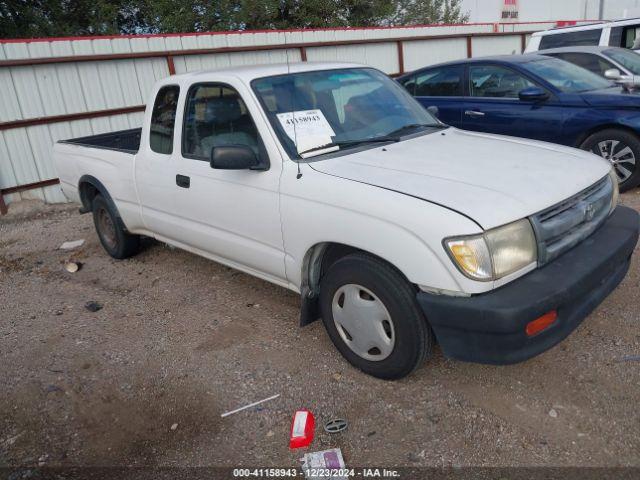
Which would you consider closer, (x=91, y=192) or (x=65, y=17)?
(x=91, y=192)

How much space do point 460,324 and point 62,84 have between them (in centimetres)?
799

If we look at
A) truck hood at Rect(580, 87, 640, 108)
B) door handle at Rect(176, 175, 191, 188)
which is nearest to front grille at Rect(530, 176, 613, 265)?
door handle at Rect(176, 175, 191, 188)

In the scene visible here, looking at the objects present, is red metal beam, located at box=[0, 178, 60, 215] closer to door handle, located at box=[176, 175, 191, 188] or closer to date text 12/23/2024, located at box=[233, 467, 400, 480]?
door handle, located at box=[176, 175, 191, 188]

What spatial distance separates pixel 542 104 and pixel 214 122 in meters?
4.20

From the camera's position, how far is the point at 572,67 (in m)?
7.00

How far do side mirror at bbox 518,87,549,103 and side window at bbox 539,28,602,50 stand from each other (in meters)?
3.92

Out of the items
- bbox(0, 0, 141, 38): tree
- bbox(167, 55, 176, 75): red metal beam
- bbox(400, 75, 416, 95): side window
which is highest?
bbox(0, 0, 141, 38): tree

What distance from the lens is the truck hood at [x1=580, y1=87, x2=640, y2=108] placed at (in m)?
6.04

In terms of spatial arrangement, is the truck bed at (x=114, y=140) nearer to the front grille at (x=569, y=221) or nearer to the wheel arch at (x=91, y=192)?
the wheel arch at (x=91, y=192)

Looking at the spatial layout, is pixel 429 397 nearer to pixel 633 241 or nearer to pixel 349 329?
pixel 349 329

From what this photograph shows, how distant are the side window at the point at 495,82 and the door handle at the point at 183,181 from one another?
4391 millimetres

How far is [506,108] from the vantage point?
6.73 meters

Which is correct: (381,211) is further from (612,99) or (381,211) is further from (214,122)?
(612,99)

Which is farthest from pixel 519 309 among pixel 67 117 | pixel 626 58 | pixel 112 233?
pixel 67 117
